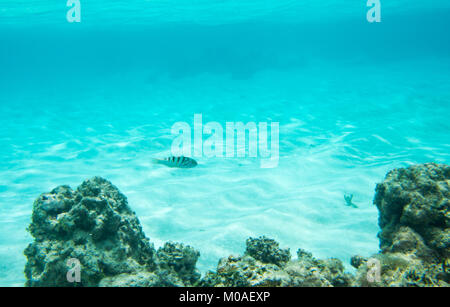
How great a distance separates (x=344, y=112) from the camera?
59.3 feet

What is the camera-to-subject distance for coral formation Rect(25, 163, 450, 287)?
2.81 metres

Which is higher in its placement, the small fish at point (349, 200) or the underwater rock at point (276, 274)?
the small fish at point (349, 200)

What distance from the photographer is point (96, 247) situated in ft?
10.9

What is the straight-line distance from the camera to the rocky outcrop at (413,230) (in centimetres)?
284

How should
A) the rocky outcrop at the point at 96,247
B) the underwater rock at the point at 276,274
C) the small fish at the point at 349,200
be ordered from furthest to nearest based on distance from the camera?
the small fish at the point at 349,200 < the rocky outcrop at the point at 96,247 < the underwater rock at the point at 276,274

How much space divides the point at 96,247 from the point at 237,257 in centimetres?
163

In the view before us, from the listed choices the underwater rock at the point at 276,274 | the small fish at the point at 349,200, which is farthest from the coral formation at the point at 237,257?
the small fish at the point at 349,200

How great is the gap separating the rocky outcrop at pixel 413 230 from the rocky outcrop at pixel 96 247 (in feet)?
7.33

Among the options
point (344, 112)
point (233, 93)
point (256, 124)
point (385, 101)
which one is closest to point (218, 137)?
point (256, 124)

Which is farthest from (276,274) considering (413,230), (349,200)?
(349,200)

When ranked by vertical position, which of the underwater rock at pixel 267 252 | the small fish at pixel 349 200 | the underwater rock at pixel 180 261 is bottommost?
the underwater rock at pixel 180 261

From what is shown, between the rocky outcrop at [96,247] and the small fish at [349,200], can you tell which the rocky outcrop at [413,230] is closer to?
the rocky outcrop at [96,247]

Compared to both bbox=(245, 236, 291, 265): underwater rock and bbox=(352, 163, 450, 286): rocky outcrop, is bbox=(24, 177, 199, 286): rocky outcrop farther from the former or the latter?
bbox=(352, 163, 450, 286): rocky outcrop
